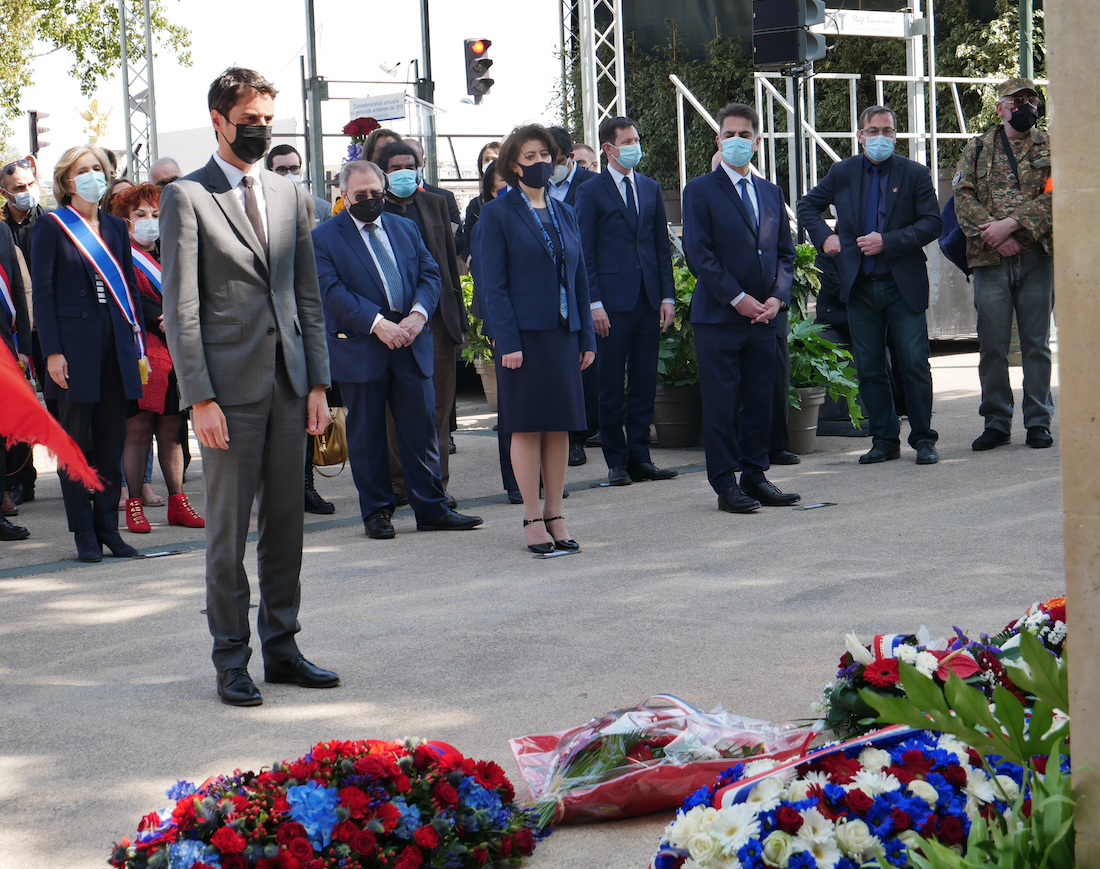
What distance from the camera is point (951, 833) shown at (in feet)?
8.21

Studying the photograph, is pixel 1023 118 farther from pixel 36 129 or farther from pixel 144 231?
pixel 36 129

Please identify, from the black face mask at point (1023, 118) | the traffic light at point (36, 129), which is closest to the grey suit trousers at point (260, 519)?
the black face mask at point (1023, 118)

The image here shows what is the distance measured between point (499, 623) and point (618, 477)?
3.41m

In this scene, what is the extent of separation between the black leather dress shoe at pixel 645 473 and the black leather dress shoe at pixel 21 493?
395 centimetres

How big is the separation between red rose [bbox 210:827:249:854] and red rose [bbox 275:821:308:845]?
8 centimetres

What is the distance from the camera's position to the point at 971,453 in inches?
348

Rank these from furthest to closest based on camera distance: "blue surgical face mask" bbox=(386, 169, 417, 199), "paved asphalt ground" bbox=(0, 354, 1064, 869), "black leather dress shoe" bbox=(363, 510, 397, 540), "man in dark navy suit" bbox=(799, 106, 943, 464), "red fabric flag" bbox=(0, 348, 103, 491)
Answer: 1. "man in dark navy suit" bbox=(799, 106, 943, 464)
2. "blue surgical face mask" bbox=(386, 169, 417, 199)
3. "black leather dress shoe" bbox=(363, 510, 397, 540)
4. "paved asphalt ground" bbox=(0, 354, 1064, 869)
5. "red fabric flag" bbox=(0, 348, 103, 491)

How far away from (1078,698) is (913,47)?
1710 cm

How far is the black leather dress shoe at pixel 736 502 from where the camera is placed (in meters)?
7.21

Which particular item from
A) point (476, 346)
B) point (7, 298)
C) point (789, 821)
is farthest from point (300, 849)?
point (476, 346)

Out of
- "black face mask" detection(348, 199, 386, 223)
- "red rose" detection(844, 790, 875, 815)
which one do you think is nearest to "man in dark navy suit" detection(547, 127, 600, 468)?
"black face mask" detection(348, 199, 386, 223)

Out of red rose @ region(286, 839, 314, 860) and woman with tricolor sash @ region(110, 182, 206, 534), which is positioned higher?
woman with tricolor sash @ region(110, 182, 206, 534)

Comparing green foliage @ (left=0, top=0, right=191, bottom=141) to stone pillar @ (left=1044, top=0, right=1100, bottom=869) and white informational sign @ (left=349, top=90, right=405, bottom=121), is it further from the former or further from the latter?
stone pillar @ (left=1044, top=0, right=1100, bottom=869)

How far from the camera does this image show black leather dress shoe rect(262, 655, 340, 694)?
4391 mm
